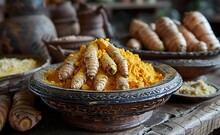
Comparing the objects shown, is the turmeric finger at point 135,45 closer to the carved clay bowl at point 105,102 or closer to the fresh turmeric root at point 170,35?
the fresh turmeric root at point 170,35

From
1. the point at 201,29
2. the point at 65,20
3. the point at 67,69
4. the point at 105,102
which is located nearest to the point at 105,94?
the point at 105,102

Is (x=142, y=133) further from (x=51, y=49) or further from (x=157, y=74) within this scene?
(x=51, y=49)

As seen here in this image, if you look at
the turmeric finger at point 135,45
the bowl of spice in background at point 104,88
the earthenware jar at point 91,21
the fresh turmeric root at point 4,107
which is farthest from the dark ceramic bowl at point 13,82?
the earthenware jar at point 91,21

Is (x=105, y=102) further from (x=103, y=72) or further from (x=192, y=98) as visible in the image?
(x=192, y=98)

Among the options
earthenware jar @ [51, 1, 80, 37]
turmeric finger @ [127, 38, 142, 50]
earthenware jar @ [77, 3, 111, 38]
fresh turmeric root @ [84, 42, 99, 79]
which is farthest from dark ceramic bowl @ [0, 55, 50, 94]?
earthenware jar @ [51, 1, 80, 37]

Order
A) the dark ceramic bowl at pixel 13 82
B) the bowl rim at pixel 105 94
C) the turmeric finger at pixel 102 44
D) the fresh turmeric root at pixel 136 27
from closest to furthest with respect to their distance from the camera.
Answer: the bowl rim at pixel 105 94 < the turmeric finger at pixel 102 44 < the dark ceramic bowl at pixel 13 82 < the fresh turmeric root at pixel 136 27

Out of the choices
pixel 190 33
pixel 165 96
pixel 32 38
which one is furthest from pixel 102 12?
pixel 165 96
